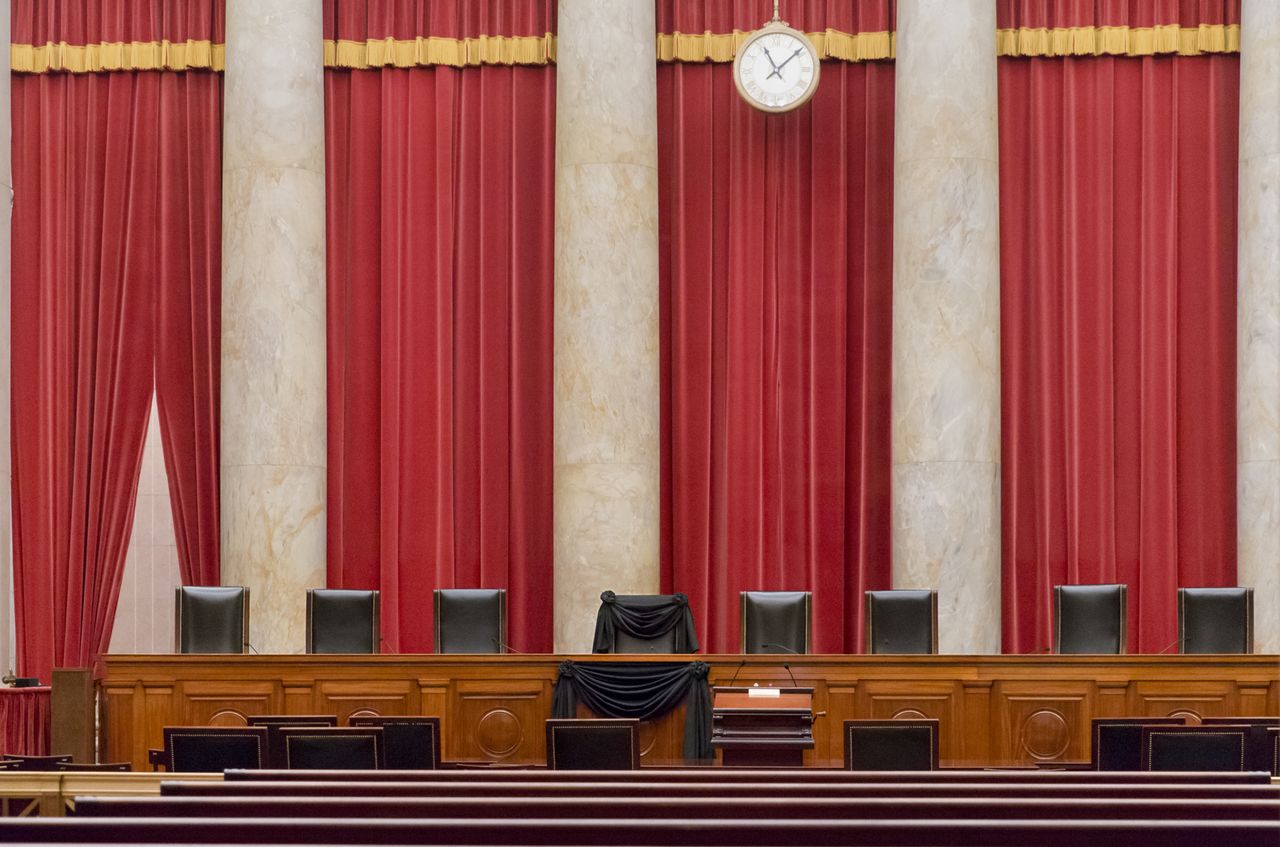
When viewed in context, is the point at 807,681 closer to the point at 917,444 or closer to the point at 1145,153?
Result: the point at 917,444

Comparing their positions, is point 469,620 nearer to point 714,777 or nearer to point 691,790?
point 714,777

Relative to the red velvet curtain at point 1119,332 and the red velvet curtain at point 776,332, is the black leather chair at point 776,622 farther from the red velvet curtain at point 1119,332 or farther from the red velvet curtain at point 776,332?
the red velvet curtain at point 1119,332

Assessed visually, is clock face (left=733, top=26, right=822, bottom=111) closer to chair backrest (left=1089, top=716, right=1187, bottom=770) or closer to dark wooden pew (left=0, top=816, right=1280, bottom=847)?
chair backrest (left=1089, top=716, right=1187, bottom=770)

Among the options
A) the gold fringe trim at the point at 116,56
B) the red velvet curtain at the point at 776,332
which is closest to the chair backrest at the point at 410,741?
the red velvet curtain at the point at 776,332

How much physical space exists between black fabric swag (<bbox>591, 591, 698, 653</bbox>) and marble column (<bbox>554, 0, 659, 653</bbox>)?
1.33 meters

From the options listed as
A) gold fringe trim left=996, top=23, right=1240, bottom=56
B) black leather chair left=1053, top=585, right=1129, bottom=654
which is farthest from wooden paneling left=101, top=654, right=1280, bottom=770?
gold fringe trim left=996, top=23, right=1240, bottom=56

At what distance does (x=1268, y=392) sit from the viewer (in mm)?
10992

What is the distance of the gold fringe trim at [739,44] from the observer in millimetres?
11742

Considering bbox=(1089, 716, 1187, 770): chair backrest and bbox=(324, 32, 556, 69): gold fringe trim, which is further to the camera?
bbox=(324, 32, 556, 69): gold fringe trim

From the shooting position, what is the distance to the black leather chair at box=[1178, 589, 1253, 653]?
959cm

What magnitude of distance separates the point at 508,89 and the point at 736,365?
102 inches

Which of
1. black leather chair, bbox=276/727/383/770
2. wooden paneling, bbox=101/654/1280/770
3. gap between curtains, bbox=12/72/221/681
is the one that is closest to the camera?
black leather chair, bbox=276/727/383/770

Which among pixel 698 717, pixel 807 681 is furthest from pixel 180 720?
pixel 807 681

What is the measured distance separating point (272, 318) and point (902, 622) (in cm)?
469
